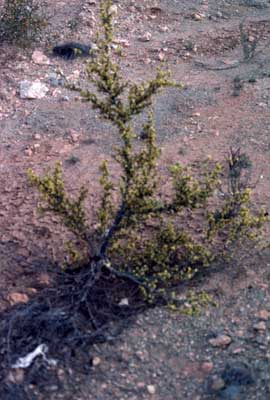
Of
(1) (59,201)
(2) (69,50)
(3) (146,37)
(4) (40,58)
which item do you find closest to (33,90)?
(4) (40,58)

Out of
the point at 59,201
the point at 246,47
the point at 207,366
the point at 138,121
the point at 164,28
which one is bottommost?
the point at 164,28

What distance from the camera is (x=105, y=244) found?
4.08 metres

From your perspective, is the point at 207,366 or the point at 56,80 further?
the point at 56,80

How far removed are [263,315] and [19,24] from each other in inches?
143

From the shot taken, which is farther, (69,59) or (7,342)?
(69,59)

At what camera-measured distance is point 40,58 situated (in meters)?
6.50

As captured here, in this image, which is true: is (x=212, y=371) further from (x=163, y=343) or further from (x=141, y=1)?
(x=141, y=1)

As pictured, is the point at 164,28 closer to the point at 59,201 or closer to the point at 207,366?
the point at 59,201

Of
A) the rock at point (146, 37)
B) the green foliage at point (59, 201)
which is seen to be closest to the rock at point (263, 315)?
the green foliage at point (59, 201)

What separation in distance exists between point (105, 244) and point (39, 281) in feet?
Result: 1.43

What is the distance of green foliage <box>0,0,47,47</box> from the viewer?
6.55 meters

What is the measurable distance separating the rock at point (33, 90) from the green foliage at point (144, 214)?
5.48 feet

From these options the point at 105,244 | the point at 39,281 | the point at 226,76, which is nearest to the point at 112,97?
the point at 105,244

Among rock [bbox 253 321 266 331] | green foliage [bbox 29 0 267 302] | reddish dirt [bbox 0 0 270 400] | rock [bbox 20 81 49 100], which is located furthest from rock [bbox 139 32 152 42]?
rock [bbox 253 321 266 331]
